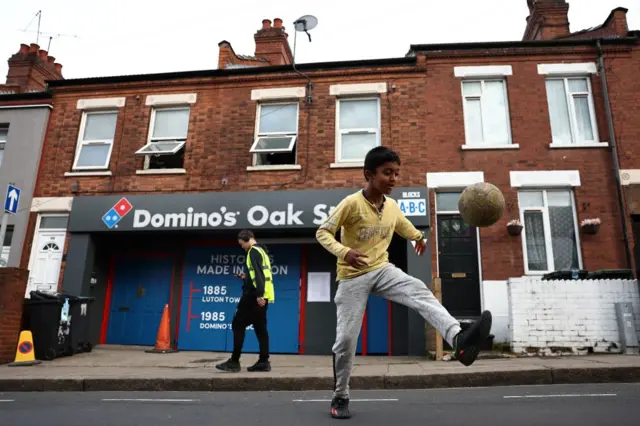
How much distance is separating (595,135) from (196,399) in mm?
10558

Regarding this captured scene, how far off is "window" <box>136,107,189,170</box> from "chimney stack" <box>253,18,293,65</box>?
3062 millimetres

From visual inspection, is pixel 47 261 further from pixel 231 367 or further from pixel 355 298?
pixel 355 298

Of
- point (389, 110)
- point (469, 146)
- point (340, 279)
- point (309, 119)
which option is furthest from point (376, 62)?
point (340, 279)

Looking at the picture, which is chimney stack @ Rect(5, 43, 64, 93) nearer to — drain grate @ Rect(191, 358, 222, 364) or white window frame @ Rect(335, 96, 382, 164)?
white window frame @ Rect(335, 96, 382, 164)

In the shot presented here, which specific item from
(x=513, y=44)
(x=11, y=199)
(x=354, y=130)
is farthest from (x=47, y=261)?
(x=513, y=44)

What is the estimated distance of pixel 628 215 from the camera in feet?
33.5

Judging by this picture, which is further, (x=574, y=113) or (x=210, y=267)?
(x=210, y=267)

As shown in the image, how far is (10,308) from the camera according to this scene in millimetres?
8211

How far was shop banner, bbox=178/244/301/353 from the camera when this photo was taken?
35.2 feet

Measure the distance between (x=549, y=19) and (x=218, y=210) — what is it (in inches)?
410

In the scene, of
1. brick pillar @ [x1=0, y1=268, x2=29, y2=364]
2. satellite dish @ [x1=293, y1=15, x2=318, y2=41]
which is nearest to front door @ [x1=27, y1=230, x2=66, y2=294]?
brick pillar @ [x1=0, y1=268, x2=29, y2=364]

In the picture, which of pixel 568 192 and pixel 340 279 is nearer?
pixel 340 279

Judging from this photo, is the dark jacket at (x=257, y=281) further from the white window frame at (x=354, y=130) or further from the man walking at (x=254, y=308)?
the white window frame at (x=354, y=130)

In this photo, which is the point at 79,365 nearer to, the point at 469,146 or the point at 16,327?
the point at 16,327
